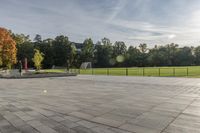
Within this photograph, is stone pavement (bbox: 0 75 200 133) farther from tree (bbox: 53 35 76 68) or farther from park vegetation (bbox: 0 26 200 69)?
tree (bbox: 53 35 76 68)

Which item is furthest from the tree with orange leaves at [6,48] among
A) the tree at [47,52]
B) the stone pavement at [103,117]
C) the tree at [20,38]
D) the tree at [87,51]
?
the tree at [87,51]

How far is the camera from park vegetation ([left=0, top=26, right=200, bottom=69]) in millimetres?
65438

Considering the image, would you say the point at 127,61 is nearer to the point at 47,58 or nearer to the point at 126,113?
the point at 47,58

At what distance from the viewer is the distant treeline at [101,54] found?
6581 cm

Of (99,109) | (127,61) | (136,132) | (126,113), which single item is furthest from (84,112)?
(127,61)

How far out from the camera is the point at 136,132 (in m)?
4.68

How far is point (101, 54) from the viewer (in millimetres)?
74750

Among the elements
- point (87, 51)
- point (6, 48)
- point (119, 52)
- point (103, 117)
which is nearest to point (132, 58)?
point (119, 52)

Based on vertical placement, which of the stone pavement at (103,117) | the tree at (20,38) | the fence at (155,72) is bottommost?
the stone pavement at (103,117)

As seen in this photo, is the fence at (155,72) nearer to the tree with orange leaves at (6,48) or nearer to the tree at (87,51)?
the tree with orange leaves at (6,48)

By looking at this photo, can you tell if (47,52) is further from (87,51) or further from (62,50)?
(87,51)

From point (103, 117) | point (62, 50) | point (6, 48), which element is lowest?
point (103, 117)

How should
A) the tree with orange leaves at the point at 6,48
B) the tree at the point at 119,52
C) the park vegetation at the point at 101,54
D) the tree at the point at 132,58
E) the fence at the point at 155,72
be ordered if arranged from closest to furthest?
the fence at the point at 155,72 → the tree with orange leaves at the point at 6,48 → the park vegetation at the point at 101,54 → the tree at the point at 132,58 → the tree at the point at 119,52

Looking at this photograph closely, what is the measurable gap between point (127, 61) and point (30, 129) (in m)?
69.5
